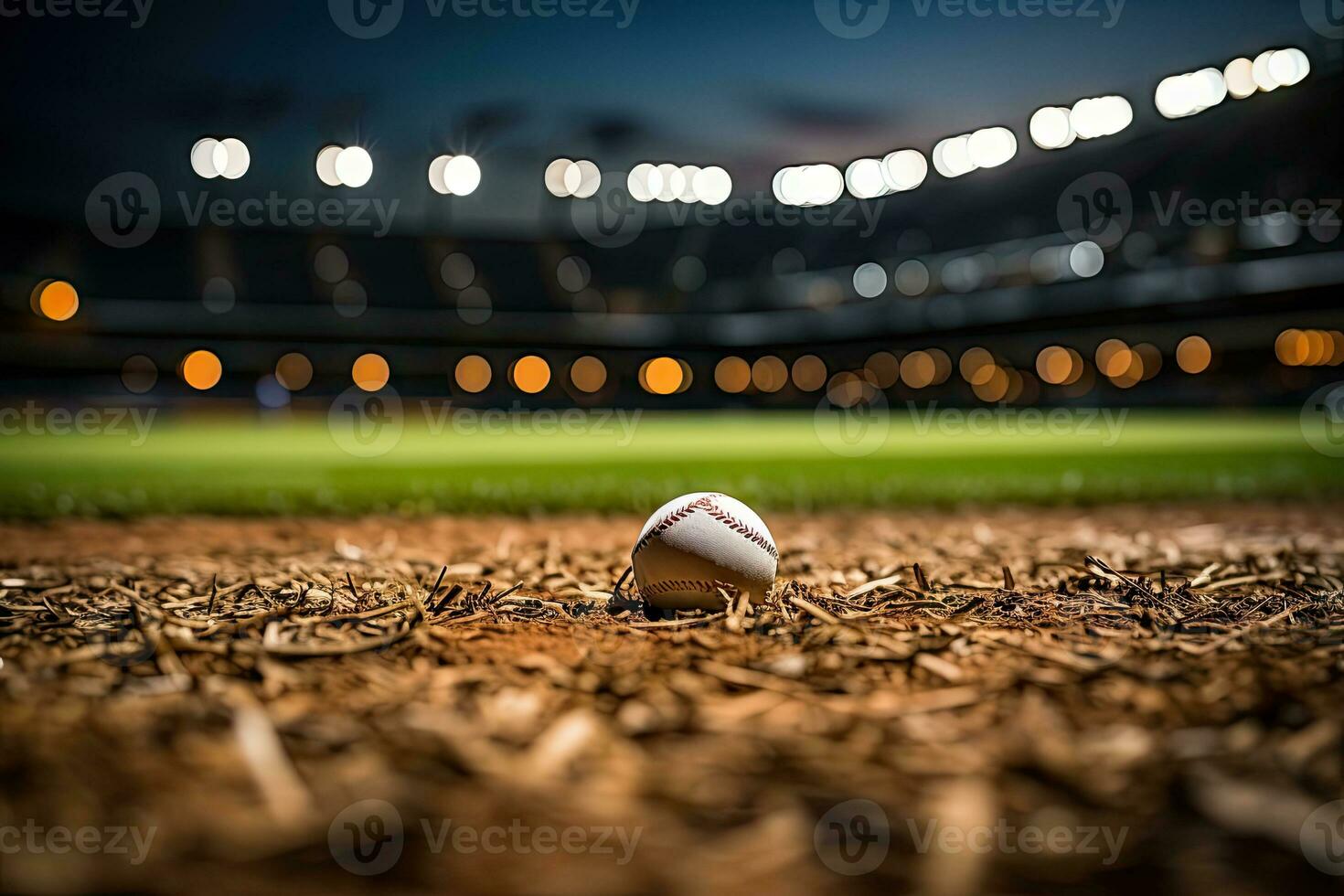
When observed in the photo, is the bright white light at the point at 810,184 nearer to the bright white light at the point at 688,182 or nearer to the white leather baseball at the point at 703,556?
the bright white light at the point at 688,182

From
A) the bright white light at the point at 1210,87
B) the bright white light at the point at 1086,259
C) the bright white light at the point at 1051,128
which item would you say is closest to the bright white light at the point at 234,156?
the bright white light at the point at 1051,128

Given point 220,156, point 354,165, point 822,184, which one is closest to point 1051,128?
point 822,184

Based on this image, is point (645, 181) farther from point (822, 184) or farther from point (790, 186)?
point (822, 184)

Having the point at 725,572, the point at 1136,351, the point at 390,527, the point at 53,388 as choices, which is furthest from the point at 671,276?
the point at 725,572

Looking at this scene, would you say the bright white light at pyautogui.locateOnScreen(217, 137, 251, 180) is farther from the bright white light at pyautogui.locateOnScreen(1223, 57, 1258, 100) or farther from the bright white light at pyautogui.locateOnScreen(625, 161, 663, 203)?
the bright white light at pyautogui.locateOnScreen(1223, 57, 1258, 100)

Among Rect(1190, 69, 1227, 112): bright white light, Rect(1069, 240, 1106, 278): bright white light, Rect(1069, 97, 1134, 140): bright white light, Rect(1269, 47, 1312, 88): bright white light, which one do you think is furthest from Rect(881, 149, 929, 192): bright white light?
Rect(1269, 47, 1312, 88): bright white light

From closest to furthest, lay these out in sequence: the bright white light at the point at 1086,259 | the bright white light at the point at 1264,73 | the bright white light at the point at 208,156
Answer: the bright white light at the point at 1264,73
the bright white light at the point at 1086,259
the bright white light at the point at 208,156
